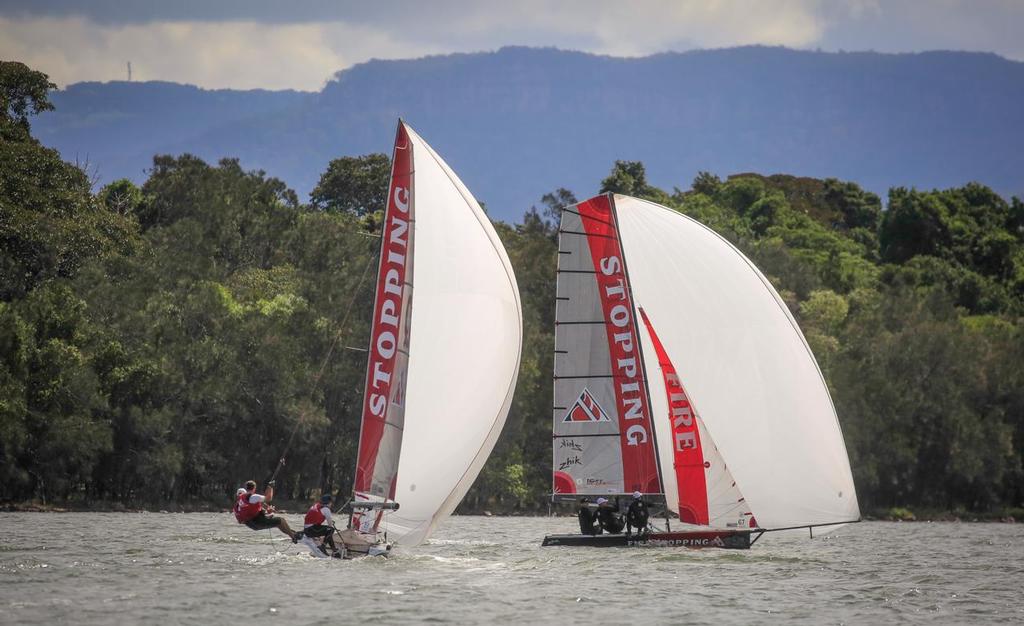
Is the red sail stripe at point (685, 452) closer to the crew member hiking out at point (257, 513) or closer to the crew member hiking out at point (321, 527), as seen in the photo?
the crew member hiking out at point (321, 527)

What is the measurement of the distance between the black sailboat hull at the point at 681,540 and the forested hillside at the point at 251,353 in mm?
16135

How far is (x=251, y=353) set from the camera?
67.8 m

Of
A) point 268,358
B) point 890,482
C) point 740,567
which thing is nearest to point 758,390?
point 740,567

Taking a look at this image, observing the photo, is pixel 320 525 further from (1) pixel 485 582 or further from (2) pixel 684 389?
(2) pixel 684 389

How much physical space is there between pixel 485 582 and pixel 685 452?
29.8 feet

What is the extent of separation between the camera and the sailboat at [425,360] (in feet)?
106

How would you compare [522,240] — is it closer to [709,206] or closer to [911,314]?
[911,314]

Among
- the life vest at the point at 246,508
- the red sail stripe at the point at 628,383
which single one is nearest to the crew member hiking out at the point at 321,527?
the life vest at the point at 246,508

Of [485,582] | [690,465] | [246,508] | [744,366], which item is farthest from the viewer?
[690,465]

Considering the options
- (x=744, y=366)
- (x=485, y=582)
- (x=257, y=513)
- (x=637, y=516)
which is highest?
(x=744, y=366)

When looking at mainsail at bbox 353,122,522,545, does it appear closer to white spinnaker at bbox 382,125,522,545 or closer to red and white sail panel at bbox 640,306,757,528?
white spinnaker at bbox 382,125,522,545

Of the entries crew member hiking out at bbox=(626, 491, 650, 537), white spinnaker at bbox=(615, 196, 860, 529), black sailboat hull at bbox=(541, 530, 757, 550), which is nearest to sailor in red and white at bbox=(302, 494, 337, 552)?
black sailboat hull at bbox=(541, 530, 757, 550)

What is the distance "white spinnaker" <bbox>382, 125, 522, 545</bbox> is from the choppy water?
6.21ft

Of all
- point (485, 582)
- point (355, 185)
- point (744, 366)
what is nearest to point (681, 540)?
point (744, 366)
